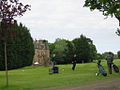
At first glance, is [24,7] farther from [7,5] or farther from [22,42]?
[22,42]

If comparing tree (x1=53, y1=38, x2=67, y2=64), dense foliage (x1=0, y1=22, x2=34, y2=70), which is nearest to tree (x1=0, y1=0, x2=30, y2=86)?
dense foliage (x1=0, y1=22, x2=34, y2=70)

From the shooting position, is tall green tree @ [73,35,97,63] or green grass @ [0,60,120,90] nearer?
green grass @ [0,60,120,90]

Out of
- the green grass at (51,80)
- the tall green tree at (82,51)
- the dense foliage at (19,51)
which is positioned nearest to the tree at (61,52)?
the tall green tree at (82,51)

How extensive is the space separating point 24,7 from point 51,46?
465ft

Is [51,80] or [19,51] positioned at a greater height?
[19,51]

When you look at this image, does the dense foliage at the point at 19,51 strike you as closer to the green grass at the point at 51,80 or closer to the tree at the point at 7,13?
the green grass at the point at 51,80

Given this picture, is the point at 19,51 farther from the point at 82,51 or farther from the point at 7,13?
the point at 7,13

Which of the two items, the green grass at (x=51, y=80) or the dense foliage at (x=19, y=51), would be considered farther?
the dense foliage at (x=19, y=51)

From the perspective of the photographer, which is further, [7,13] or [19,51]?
[19,51]

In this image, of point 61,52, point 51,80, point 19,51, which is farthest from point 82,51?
point 51,80

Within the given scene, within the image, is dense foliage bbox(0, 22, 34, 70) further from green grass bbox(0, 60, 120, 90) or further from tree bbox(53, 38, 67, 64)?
green grass bbox(0, 60, 120, 90)

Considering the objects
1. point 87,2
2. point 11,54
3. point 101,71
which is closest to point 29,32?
point 11,54

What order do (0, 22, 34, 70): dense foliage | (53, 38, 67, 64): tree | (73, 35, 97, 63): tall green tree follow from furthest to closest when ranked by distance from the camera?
(73, 35, 97, 63): tall green tree, (53, 38, 67, 64): tree, (0, 22, 34, 70): dense foliage

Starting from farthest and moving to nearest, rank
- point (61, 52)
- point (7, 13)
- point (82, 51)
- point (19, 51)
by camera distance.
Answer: point (61, 52)
point (82, 51)
point (19, 51)
point (7, 13)
